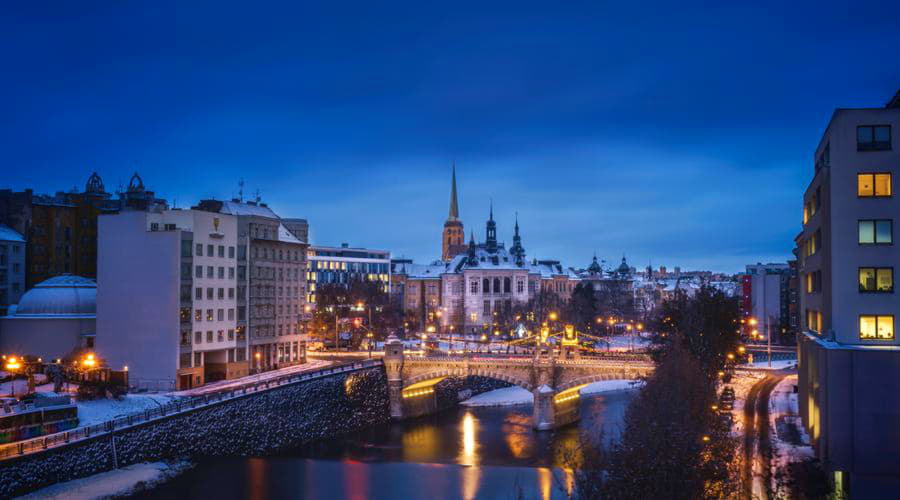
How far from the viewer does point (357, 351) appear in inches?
4033

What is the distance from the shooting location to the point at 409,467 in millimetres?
57844

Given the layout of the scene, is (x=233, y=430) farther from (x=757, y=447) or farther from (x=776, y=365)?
(x=776, y=365)

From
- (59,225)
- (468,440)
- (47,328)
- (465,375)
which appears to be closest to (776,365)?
(465,375)

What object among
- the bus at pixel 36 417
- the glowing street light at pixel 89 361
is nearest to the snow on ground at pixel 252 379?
the glowing street light at pixel 89 361

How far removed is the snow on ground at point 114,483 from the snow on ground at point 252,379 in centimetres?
1214

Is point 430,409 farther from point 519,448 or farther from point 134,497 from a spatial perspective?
point 134,497

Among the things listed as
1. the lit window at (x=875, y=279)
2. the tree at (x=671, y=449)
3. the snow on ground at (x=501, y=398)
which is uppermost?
the lit window at (x=875, y=279)

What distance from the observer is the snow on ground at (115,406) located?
5438 centimetres

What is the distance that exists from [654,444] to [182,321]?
4636 cm

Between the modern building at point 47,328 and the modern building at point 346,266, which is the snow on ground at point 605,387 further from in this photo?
the modern building at point 346,266

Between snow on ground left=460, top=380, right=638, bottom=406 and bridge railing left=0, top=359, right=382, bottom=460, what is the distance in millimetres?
16876

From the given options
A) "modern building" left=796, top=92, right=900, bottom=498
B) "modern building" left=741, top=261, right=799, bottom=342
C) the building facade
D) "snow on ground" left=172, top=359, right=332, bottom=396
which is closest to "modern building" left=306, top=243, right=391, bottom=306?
the building facade

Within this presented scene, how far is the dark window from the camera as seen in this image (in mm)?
38188

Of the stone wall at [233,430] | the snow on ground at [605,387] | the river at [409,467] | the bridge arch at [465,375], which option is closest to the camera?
the stone wall at [233,430]
